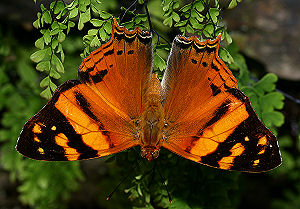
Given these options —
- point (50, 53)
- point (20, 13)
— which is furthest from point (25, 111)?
point (50, 53)

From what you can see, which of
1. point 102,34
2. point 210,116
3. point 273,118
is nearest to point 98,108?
point 102,34

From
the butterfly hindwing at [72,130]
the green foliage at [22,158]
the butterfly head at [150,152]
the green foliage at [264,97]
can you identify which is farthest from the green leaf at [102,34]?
the green foliage at [22,158]

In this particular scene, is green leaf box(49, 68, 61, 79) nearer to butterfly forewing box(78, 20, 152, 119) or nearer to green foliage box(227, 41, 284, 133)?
butterfly forewing box(78, 20, 152, 119)

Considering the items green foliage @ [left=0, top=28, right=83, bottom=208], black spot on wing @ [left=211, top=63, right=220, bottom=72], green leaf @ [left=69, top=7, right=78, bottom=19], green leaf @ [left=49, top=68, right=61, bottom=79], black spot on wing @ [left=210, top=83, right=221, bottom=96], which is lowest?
green foliage @ [left=0, top=28, right=83, bottom=208]

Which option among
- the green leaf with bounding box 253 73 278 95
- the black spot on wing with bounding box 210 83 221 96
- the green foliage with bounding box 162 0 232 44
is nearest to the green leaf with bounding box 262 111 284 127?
the green leaf with bounding box 253 73 278 95

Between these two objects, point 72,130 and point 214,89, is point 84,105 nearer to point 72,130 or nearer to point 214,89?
point 72,130

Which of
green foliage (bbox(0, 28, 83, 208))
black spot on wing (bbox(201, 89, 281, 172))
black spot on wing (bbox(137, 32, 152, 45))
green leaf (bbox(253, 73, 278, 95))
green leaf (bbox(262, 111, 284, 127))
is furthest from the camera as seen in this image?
green foliage (bbox(0, 28, 83, 208))

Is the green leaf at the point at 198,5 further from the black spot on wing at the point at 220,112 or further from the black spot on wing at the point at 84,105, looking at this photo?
the black spot on wing at the point at 84,105
